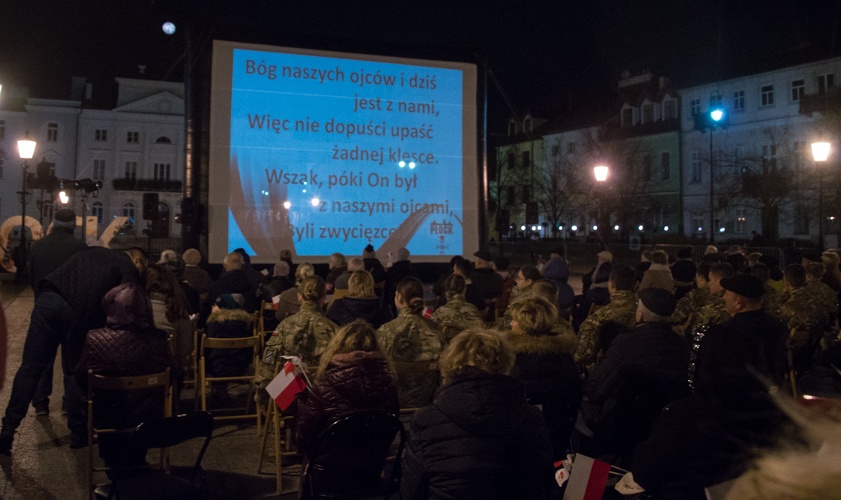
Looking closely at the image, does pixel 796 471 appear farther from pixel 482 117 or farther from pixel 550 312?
pixel 482 117

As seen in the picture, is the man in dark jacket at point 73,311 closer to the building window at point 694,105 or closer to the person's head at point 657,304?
the person's head at point 657,304

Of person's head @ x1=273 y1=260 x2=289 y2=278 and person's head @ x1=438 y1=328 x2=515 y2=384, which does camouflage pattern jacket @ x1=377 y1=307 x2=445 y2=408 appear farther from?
person's head @ x1=273 y1=260 x2=289 y2=278

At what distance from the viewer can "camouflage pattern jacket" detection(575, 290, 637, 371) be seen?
5383 millimetres

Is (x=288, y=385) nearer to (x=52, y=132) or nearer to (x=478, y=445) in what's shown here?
(x=478, y=445)

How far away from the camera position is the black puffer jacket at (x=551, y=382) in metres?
4.40

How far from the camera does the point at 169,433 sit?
3348 mm

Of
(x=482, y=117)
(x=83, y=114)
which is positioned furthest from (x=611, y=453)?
(x=83, y=114)

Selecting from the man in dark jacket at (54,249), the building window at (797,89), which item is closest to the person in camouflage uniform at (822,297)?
the man in dark jacket at (54,249)

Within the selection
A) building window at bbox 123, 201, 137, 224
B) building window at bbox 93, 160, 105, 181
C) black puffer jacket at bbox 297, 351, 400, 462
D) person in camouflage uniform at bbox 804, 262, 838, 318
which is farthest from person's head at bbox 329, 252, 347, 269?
building window at bbox 93, 160, 105, 181

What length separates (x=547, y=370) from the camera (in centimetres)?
442

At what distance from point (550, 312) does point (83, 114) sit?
190 feet

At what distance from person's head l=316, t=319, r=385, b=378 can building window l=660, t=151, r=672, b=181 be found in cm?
4301

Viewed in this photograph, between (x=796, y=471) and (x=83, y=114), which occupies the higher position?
(x=83, y=114)

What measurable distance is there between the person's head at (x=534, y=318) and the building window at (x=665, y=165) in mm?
42037
